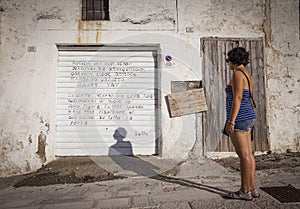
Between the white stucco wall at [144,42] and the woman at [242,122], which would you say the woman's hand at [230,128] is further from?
the white stucco wall at [144,42]

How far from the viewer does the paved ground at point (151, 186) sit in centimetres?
300

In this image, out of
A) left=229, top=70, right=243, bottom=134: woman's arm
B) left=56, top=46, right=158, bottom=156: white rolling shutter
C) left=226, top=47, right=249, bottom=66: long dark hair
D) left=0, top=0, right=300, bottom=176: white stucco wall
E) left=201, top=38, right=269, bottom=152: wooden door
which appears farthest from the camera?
left=56, top=46, right=158, bottom=156: white rolling shutter

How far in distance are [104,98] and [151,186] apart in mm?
2794

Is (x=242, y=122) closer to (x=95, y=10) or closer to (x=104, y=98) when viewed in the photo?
(x=104, y=98)

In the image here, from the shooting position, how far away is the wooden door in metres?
5.44

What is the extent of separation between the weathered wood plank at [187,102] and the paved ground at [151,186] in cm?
124

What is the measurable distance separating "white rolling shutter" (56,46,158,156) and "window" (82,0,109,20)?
0.82m

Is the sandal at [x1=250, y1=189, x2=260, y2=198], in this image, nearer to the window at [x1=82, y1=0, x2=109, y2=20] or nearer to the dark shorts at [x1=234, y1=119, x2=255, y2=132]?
the dark shorts at [x1=234, y1=119, x2=255, y2=132]

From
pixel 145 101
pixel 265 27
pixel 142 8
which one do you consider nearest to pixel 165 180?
pixel 145 101

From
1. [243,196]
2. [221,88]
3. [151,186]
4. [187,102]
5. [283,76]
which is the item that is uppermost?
[283,76]

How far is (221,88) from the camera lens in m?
5.52

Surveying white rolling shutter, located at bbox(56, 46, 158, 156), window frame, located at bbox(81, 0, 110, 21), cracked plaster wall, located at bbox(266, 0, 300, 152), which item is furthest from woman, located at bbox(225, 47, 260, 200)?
window frame, located at bbox(81, 0, 110, 21)

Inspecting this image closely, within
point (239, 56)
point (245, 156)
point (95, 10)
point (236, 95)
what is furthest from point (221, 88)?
point (95, 10)

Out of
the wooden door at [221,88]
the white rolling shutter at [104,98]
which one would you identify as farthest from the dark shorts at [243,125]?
the white rolling shutter at [104,98]
